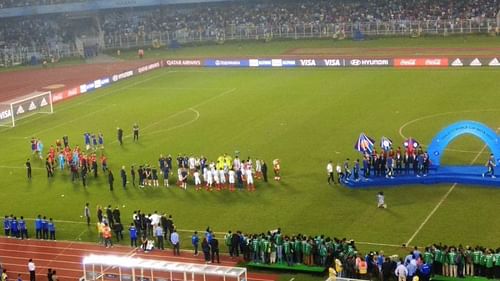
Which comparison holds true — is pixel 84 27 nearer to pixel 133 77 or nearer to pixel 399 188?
pixel 133 77

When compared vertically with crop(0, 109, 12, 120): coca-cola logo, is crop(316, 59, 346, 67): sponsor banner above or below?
above

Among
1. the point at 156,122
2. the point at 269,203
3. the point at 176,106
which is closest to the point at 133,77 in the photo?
the point at 176,106

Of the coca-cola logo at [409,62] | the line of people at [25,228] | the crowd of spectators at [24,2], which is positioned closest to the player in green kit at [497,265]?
the line of people at [25,228]

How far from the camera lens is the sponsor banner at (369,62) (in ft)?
226

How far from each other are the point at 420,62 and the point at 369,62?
4.37m

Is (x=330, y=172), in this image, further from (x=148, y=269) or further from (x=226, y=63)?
(x=226, y=63)

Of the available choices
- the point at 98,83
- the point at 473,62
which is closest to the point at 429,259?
the point at 473,62

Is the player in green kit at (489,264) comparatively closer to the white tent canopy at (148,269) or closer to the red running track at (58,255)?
the red running track at (58,255)

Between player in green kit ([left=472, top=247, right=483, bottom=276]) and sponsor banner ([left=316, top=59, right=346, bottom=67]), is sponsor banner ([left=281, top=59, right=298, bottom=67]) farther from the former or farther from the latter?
player in green kit ([left=472, top=247, right=483, bottom=276])

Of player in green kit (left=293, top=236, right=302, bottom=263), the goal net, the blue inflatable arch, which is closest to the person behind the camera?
player in green kit (left=293, top=236, right=302, bottom=263)

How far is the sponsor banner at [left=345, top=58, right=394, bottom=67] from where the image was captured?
68.8 m

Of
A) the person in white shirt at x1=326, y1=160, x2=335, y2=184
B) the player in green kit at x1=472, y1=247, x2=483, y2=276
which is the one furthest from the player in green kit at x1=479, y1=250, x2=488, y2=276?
the person in white shirt at x1=326, y1=160, x2=335, y2=184

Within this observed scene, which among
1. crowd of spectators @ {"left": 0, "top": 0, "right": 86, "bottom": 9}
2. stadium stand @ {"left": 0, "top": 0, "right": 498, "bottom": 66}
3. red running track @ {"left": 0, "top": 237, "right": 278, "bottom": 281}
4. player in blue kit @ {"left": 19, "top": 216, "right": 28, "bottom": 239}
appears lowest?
red running track @ {"left": 0, "top": 237, "right": 278, "bottom": 281}

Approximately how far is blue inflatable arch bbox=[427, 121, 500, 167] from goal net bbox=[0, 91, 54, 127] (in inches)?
1220
